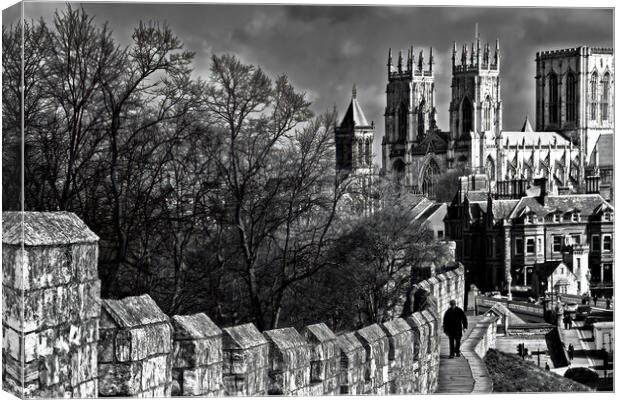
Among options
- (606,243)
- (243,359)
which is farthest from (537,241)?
(243,359)

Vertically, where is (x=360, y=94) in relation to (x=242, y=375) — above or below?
above

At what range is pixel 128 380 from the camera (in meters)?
9.55

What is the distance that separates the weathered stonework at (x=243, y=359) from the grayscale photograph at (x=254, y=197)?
0.07ft

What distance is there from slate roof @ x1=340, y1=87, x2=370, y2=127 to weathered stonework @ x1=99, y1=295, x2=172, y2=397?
5876mm

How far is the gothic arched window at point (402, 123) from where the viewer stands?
17.4 metres

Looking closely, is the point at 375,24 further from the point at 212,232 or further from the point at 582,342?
the point at 582,342

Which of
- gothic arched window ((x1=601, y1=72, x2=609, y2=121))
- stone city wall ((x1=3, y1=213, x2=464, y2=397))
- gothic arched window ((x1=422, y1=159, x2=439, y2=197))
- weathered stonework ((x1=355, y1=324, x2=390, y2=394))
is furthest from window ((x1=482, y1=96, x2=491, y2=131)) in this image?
stone city wall ((x1=3, y1=213, x2=464, y2=397))

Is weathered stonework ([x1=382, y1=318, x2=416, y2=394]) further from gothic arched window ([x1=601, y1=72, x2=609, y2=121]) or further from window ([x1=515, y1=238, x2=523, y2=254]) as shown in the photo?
window ([x1=515, y1=238, x2=523, y2=254])

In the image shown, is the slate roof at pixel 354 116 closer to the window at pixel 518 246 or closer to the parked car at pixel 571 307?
the parked car at pixel 571 307

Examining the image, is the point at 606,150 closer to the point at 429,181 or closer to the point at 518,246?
the point at 518,246

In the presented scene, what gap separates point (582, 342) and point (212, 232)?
159 inches

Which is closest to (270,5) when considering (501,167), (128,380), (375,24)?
(375,24)

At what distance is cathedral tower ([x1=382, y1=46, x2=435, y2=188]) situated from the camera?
1494cm

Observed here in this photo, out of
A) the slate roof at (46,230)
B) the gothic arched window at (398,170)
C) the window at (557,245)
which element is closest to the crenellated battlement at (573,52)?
the gothic arched window at (398,170)
